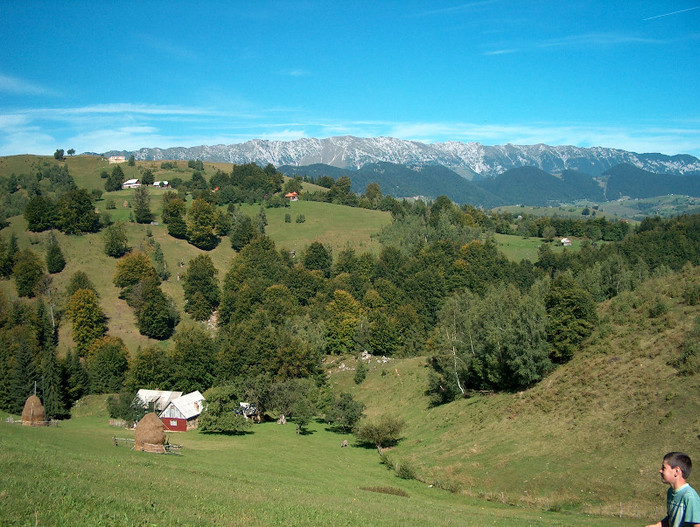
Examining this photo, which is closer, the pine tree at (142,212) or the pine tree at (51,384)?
the pine tree at (51,384)

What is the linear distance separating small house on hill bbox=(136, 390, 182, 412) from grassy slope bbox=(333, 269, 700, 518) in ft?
103

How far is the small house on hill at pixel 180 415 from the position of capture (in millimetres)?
57094

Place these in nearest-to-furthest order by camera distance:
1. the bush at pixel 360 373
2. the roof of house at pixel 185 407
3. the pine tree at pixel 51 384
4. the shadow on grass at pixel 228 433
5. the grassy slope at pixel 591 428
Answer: the grassy slope at pixel 591 428
the shadow on grass at pixel 228 433
the roof of house at pixel 185 407
the pine tree at pixel 51 384
the bush at pixel 360 373

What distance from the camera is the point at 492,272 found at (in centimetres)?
10900

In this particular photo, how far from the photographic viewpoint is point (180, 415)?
57469mm

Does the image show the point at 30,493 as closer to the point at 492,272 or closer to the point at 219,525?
the point at 219,525

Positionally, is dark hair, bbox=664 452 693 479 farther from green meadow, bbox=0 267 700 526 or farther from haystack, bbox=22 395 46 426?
haystack, bbox=22 395 46 426

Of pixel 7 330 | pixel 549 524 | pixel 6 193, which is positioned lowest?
pixel 7 330

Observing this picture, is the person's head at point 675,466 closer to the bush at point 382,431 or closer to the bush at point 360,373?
the bush at point 382,431

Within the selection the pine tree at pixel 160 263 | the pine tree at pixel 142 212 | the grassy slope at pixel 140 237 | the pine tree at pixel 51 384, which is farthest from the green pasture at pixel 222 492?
the pine tree at pixel 142 212

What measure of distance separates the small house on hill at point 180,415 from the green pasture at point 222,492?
14859mm

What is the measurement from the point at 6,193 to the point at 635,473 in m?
150

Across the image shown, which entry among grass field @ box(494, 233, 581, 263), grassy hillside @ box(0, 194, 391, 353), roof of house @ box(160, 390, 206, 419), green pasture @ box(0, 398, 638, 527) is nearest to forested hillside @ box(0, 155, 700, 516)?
grassy hillside @ box(0, 194, 391, 353)

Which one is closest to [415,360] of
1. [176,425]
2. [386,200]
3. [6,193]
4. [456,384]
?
[456,384]
